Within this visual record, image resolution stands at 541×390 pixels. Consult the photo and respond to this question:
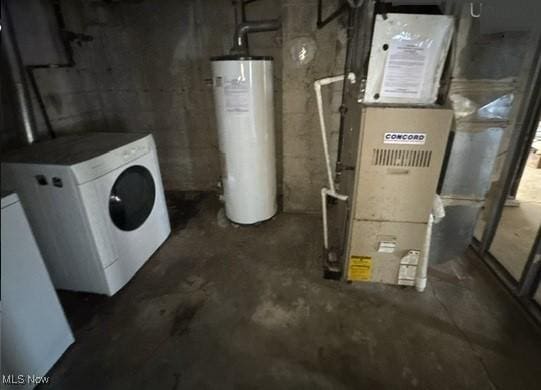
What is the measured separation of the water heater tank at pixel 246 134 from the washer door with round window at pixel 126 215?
1.85 feet

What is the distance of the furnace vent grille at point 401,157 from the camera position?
1506mm

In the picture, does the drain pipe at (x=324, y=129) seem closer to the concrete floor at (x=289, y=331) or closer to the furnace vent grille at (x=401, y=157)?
the furnace vent grille at (x=401, y=157)

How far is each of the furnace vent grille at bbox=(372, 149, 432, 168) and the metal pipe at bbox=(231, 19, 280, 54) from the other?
1382mm

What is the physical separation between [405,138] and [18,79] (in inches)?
93.0

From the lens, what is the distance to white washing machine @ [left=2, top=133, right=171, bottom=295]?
153cm

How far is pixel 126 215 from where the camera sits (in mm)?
1881

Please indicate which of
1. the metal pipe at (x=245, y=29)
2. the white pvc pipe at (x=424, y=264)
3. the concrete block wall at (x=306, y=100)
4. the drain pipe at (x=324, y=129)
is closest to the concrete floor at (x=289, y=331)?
the white pvc pipe at (x=424, y=264)

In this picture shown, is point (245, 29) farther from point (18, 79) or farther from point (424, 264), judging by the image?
point (424, 264)

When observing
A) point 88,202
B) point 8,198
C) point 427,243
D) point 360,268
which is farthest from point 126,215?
point 427,243

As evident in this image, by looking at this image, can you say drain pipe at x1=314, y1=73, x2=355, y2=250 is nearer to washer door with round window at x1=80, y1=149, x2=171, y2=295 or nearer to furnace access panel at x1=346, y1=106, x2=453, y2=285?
furnace access panel at x1=346, y1=106, x2=453, y2=285

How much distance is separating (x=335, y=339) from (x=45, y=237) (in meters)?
1.71

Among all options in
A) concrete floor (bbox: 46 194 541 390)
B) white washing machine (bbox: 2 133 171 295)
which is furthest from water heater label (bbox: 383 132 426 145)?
white washing machine (bbox: 2 133 171 295)

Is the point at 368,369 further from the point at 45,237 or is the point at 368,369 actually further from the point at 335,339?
the point at 45,237

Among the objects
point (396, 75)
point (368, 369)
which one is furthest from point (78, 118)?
point (368, 369)
